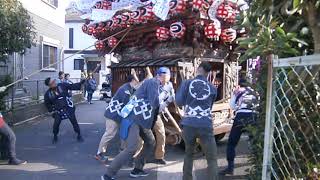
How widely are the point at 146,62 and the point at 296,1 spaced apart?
24.1 feet

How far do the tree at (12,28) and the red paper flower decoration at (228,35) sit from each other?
5309mm

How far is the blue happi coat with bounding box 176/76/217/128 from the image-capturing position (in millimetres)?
5984

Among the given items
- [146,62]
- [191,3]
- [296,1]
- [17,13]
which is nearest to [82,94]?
[17,13]

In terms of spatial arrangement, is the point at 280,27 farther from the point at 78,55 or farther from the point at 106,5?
the point at 78,55

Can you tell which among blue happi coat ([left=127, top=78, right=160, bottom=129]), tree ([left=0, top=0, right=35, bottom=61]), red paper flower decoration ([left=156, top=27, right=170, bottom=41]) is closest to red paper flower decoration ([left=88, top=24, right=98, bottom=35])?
tree ([left=0, top=0, right=35, bottom=61])

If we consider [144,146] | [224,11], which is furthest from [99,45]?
[144,146]

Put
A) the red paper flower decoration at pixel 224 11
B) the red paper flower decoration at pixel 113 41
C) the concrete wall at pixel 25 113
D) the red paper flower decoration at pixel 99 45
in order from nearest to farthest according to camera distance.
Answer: the red paper flower decoration at pixel 224 11
the red paper flower decoration at pixel 113 41
the red paper flower decoration at pixel 99 45
the concrete wall at pixel 25 113

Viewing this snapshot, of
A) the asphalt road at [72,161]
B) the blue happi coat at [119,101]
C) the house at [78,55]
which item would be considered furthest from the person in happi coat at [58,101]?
the house at [78,55]

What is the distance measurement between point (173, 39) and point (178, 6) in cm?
113

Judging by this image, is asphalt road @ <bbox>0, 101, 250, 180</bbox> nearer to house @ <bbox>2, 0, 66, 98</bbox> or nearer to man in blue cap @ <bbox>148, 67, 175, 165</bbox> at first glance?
man in blue cap @ <bbox>148, 67, 175, 165</bbox>

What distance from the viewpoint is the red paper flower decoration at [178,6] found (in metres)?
8.00

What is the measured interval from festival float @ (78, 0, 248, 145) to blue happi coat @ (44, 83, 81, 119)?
3.85ft

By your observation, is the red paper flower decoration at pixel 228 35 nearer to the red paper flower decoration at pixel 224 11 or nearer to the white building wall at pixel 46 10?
the red paper flower decoration at pixel 224 11

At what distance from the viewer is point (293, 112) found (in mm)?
3100
